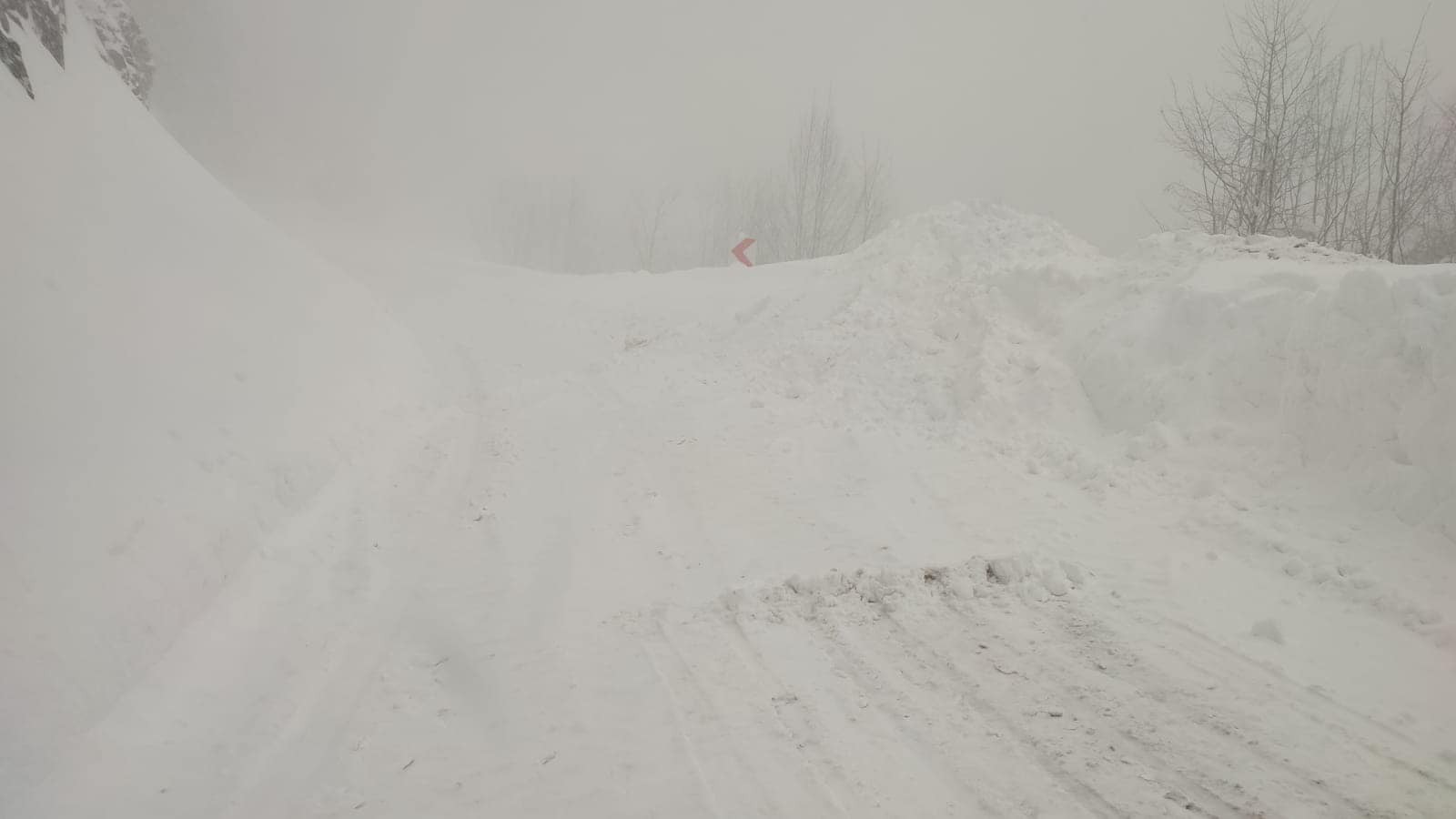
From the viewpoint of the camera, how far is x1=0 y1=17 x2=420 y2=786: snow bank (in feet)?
10.8

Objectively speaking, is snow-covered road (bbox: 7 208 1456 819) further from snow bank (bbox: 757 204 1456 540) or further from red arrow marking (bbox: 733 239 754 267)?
red arrow marking (bbox: 733 239 754 267)

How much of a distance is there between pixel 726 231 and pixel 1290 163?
35.7m

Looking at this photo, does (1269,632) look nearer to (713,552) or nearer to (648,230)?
(713,552)

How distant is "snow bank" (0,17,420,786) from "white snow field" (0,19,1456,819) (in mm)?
27

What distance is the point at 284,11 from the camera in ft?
252

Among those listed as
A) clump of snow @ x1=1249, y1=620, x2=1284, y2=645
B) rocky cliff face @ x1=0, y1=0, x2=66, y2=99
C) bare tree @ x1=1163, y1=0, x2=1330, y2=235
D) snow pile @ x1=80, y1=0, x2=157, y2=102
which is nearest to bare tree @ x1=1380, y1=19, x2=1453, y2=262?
bare tree @ x1=1163, y1=0, x2=1330, y2=235

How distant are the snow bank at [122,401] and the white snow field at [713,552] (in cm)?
3

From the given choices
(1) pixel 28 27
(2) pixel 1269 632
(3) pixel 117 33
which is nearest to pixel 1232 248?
(2) pixel 1269 632

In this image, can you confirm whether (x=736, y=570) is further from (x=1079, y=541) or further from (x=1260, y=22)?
(x=1260, y=22)

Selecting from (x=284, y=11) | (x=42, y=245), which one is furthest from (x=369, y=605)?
(x=284, y=11)

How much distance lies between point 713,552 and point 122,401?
4254 millimetres

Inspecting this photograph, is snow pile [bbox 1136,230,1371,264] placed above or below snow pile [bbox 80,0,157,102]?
below

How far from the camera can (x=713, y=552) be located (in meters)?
4.92

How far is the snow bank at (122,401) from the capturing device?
3.29m
